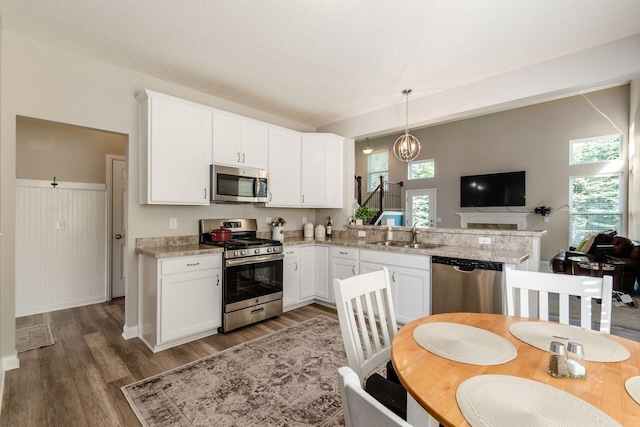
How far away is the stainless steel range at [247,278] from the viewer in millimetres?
2977

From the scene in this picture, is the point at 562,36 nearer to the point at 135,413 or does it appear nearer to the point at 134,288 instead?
the point at 135,413

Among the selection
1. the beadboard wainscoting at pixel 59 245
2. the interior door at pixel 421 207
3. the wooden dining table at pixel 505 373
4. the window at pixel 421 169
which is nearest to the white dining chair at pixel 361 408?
the wooden dining table at pixel 505 373

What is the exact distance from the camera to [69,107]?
2568 millimetres

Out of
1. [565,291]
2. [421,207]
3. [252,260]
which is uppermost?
[421,207]

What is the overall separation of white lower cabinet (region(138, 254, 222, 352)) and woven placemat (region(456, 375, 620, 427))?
2503 millimetres

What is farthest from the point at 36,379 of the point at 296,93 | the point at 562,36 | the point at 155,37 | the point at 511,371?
the point at 562,36

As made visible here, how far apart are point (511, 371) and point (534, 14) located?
7.73 feet

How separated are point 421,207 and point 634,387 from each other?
26.5 feet

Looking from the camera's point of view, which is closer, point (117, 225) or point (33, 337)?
point (33, 337)

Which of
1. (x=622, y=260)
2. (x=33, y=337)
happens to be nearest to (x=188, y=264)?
(x=33, y=337)

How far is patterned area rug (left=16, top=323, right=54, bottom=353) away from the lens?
264cm

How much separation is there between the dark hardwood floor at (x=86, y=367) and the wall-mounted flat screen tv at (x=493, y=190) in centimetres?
567

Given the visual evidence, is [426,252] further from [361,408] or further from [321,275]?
[361,408]

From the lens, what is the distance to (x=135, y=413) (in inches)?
71.4
